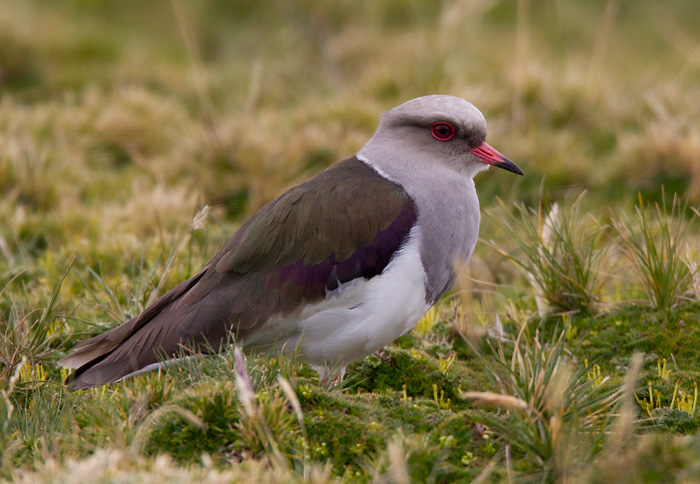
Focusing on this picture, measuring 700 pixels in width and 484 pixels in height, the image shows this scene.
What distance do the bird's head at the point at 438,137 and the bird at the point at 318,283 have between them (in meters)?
0.25

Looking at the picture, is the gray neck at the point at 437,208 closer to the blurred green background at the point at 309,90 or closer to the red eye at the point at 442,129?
the red eye at the point at 442,129

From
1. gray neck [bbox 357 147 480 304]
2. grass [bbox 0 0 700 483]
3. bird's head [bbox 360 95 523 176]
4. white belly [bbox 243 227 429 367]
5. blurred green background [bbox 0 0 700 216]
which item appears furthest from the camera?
blurred green background [bbox 0 0 700 216]

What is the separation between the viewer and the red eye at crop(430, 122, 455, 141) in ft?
15.4

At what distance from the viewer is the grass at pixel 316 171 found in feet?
11.0

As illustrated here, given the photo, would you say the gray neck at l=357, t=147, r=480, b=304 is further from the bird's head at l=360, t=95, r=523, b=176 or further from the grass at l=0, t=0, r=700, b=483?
the grass at l=0, t=0, r=700, b=483

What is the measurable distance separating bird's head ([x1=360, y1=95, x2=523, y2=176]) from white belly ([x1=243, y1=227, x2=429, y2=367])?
63 centimetres

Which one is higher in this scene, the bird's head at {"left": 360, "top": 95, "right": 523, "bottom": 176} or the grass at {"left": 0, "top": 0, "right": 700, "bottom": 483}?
the bird's head at {"left": 360, "top": 95, "right": 523, "bottom": 176}

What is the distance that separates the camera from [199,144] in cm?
786

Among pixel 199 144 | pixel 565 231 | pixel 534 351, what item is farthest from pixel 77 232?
pixel 534 351

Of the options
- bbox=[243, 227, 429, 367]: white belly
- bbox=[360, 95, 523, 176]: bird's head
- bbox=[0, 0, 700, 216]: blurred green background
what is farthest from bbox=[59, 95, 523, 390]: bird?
bbox=[0, 0, 700, 216]: blurred green background

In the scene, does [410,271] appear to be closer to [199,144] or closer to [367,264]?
[367,264]

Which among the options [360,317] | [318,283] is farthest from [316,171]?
[360,317]

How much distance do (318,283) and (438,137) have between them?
112 cm

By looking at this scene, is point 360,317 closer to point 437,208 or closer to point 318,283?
point 318,283
